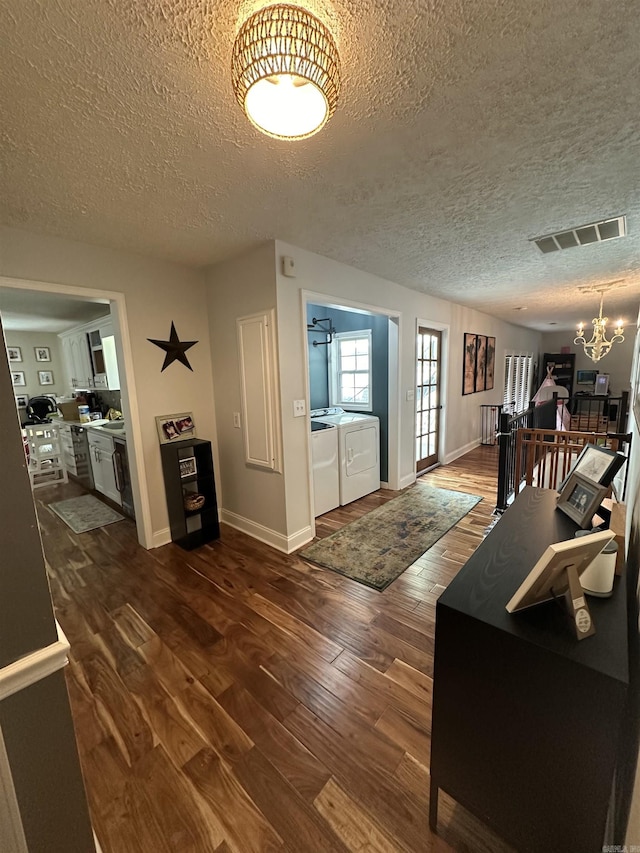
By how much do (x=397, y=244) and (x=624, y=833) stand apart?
10.1ft

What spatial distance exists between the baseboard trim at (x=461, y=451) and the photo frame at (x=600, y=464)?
3941mm

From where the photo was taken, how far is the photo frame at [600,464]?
1.28 m

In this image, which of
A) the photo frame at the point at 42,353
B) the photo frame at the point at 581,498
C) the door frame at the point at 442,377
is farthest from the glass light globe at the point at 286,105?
the photo frame at the point at 42,353

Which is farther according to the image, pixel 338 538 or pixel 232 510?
pixel 232 510

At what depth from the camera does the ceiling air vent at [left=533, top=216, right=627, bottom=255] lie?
95.1 inches

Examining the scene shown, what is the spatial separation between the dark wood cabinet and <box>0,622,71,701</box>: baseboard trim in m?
0.99

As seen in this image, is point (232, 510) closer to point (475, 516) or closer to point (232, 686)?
point (232, 686)

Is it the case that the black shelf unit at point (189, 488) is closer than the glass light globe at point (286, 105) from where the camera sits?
No

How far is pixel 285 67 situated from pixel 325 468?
3013 mm

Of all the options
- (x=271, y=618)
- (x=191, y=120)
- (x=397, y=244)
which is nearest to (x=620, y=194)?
(x=397, y=244)

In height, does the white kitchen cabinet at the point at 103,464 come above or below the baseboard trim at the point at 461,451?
above

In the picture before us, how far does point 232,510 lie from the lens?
11.1 feet

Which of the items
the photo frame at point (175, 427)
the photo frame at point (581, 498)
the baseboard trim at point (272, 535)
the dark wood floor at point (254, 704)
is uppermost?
the photo frame at point (175, 427)

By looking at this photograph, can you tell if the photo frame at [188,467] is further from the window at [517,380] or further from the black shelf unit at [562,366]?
the black shelf unit at [562,366]
